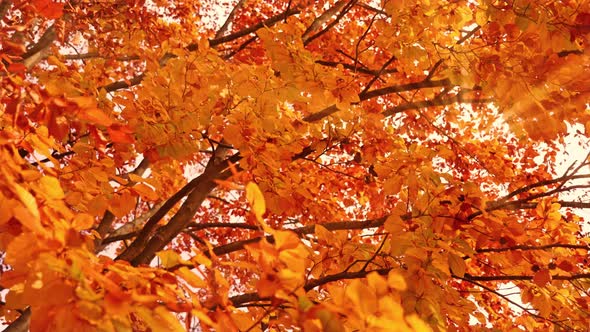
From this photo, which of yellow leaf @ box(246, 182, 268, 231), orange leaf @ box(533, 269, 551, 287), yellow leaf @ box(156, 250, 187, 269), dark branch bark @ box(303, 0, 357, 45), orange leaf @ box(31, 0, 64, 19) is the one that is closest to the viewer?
yellow leaf @ box(246, 182, 268, 231)

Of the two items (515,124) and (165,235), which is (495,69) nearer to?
(515,124)

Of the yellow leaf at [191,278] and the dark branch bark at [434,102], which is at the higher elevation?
the dark branch bark at [434,102]

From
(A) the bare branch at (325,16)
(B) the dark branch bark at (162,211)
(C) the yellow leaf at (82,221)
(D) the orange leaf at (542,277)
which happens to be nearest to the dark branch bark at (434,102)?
(B) the dark branch bark at (162,211)

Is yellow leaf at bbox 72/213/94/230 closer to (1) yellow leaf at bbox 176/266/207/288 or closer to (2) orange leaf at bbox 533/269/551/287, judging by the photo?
(1) yellow leaf at bbox 176/266/207/288

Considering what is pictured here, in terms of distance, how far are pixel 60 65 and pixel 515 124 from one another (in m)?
3.72

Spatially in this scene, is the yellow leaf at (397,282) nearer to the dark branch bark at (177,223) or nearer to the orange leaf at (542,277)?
the orange leaf at (542,277)

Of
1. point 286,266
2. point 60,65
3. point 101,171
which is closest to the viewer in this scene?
point 286,266

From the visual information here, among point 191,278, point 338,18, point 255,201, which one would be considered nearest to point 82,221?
point 191,278

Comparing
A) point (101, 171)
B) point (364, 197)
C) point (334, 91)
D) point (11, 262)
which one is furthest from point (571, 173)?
point (364, 197)

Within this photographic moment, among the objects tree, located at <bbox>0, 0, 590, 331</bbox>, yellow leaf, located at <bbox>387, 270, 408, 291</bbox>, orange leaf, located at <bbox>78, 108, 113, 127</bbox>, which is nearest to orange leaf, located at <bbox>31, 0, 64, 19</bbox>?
tree, located at <bbox>0, 0, 590, 331</bbox>

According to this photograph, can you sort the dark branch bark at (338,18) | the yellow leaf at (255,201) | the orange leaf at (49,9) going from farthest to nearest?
the dark branch bark at (338,18)
the orange leaf at (49,9)
the yellow leaf at (255,201)

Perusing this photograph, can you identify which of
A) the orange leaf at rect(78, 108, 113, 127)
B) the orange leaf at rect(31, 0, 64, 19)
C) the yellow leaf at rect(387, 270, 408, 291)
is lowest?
the yellow leaf at rect(387, 270, 408, 291)

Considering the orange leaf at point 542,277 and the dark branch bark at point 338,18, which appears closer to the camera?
the orange leaf at point 542,277

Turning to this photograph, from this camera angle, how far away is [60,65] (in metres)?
3.61
